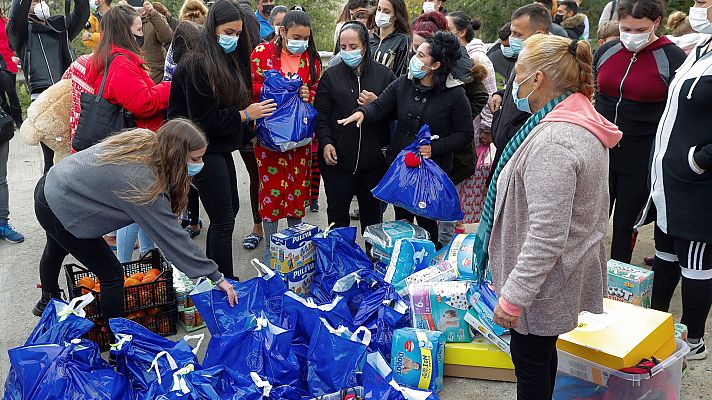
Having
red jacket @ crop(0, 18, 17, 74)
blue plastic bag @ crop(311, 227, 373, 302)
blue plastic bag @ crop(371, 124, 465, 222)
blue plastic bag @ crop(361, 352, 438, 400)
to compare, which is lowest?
blue plastic bag @ crop(361, 352, 438, 400)

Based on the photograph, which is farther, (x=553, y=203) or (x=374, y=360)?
(x=374, y=360)

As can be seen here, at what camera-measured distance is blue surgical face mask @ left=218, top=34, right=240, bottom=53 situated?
154 inches

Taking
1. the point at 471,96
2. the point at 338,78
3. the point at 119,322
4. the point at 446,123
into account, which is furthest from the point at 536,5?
the point at 119,322

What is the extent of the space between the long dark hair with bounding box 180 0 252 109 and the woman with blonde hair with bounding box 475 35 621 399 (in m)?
2.03

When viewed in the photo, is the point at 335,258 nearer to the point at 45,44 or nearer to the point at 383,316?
the point at 383,316

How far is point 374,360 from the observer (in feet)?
10.3

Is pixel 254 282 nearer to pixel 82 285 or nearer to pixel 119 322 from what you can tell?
pixel 119 322

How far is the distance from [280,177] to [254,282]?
4.08ft

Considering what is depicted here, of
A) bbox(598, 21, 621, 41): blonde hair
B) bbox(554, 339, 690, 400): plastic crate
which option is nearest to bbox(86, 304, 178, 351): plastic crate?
bbox(554, 339, 690, 400): plastic crate

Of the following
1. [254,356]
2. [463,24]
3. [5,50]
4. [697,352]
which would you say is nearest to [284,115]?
[254,356]

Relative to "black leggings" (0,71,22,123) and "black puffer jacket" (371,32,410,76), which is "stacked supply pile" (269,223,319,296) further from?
"black leggings" (0,71,22,123)

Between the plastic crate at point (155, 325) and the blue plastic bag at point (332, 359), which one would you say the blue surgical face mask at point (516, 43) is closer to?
the blue plastic bag at point (332, 359)

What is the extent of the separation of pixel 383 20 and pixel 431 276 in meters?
2.42

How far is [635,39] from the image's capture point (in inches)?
149
